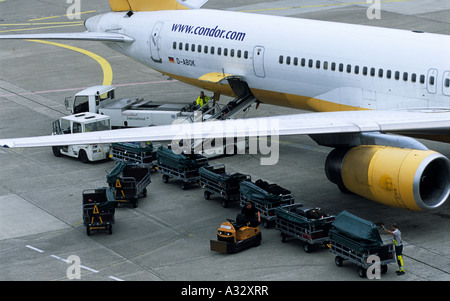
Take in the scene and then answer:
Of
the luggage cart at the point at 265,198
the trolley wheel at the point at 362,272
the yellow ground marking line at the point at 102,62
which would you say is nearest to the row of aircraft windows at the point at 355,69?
the luggage cart at the point at 265,198

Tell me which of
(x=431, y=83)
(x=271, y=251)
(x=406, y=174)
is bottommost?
(x=271, y=251)

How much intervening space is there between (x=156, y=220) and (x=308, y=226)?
6550 mm

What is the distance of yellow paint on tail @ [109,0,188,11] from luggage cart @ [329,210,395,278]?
1899 centimetres

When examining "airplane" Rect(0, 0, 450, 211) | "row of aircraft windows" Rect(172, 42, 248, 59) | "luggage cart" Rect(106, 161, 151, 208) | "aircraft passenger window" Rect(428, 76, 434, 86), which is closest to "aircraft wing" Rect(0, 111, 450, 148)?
"airplane" Rect(0, 0, 450, 211)

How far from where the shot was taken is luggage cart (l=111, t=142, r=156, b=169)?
1443 inches

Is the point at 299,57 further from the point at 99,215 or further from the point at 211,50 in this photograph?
the point at 99,215

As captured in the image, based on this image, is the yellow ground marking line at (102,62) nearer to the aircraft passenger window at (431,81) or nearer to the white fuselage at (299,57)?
the white fuselage at (299,57)

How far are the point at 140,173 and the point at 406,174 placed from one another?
1119 centimetres

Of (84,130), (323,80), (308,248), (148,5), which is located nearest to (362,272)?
(308,248)

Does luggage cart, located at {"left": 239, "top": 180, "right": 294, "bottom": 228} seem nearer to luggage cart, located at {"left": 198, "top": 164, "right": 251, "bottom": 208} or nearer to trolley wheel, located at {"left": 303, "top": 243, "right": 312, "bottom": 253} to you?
luggage cart, located at {"left": 198, "top": 164, "right": 251, "bottom": 208}

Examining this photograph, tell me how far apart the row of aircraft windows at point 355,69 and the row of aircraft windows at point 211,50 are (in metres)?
2.32

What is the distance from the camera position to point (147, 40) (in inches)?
1639

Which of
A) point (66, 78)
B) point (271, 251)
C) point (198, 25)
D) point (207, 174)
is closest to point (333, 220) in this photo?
point (271, 251)

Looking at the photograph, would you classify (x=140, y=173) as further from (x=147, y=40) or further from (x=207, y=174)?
(x=147, y=40)
